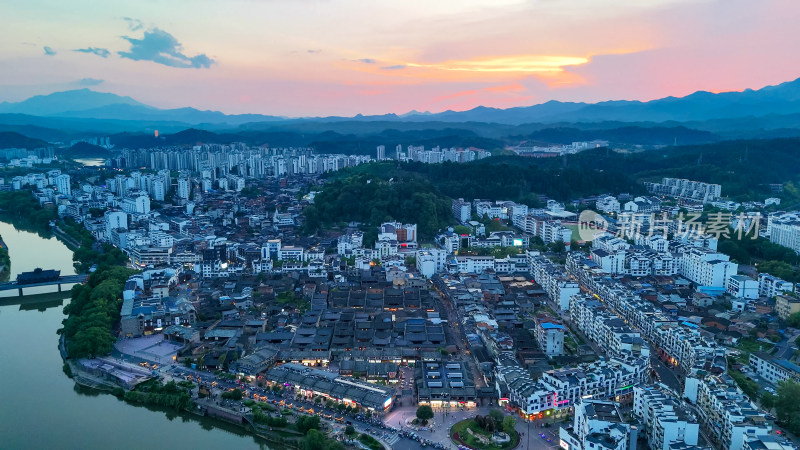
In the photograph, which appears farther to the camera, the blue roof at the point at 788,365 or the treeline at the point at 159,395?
the blue roof at the point at 788,365

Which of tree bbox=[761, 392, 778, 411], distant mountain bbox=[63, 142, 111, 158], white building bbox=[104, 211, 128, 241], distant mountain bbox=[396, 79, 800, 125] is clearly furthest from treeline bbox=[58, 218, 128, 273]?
distant mountain bbox=[396, 79, 800, 125]

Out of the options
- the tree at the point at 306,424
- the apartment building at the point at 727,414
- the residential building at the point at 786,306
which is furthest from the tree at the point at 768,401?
the tree at the point at 306,424

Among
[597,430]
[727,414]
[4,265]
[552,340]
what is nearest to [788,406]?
[727,414]

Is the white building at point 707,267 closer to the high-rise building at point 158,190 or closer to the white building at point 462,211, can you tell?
the white building at point 462,211

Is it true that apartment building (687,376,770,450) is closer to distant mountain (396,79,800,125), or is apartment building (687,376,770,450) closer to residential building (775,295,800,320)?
residential building (775,295,800,320)

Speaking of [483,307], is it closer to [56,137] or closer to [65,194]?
[65,194]

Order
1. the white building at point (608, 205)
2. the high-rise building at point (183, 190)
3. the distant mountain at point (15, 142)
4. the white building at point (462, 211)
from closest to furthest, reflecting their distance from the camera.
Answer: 1. the white building at point (462, 211)
2. the white building at point (608, 205)
3. the high-rise building at point (183, 190)
4. the distant mountain at point (15, 142)
